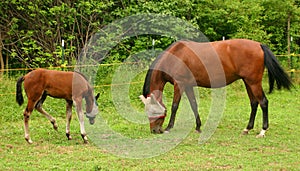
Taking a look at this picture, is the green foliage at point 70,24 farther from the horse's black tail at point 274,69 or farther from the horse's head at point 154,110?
the horse's black tail at point 274,69

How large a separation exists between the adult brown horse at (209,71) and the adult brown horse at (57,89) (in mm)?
1156

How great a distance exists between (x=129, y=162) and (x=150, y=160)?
13.0 inches

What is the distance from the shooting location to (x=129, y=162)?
6727 mm

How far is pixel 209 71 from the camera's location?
9.22 meters

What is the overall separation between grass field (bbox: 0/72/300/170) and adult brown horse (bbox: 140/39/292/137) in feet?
2.08

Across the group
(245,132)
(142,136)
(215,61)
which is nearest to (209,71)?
(215,61)

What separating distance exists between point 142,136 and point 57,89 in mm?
1781

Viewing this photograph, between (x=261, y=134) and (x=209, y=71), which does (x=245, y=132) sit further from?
(x=209, y=71)

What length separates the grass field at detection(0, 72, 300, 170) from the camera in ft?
21.6

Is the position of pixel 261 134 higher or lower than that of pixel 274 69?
lower

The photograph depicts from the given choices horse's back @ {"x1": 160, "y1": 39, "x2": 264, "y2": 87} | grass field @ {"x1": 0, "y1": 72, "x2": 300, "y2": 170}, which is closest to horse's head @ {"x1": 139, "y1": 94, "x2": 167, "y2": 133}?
grass field @ {"x1": 0, "y1": 72, "x2": 300, "y2": 170}

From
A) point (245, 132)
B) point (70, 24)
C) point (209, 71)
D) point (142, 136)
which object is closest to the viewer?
point (142, 136)

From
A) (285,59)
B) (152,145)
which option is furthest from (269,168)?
(285,59)

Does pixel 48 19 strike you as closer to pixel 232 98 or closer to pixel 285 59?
pixel 232 98
